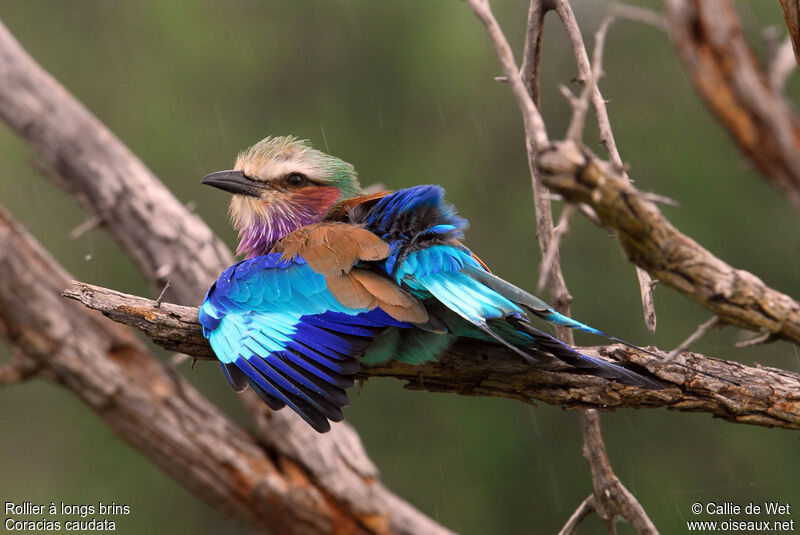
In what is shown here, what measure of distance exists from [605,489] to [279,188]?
151 centimetres

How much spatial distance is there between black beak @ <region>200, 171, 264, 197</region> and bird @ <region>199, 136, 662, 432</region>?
516 millimetres

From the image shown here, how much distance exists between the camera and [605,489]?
8.60 feet

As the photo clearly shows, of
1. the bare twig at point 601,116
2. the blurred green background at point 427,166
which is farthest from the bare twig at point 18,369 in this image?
the blurred green background at point 427,166

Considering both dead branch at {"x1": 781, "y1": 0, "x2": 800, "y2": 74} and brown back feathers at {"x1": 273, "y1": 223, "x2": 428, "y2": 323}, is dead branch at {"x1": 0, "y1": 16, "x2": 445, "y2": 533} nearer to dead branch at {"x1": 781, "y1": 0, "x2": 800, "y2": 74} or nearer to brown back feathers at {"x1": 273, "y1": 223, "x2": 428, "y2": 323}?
brown back feathers at {"x1": 273, "y1": 223, "x2": 428, "y2": 323}

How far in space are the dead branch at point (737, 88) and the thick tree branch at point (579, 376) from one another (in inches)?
35.3

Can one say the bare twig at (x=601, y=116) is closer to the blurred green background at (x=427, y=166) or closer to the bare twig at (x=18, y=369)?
the bare twig at (x=18, y=369)

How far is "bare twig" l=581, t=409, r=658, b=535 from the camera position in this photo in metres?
2.54

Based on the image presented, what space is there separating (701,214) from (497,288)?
548cm

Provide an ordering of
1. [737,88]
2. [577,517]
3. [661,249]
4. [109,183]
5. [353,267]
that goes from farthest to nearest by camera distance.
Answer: [109,183] < [577,517] < [353,267] < [661,249] < [737,88]

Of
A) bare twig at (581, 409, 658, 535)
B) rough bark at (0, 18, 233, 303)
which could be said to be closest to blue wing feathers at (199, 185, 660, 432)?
bare twig at (581, 409, 658, 535)

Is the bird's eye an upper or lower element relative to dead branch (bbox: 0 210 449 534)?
upper

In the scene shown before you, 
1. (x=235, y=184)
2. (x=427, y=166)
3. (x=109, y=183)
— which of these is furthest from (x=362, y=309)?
(x=427, y=166)

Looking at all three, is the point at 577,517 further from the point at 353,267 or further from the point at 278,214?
the point at 278,214

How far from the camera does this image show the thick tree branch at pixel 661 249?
1440mm
